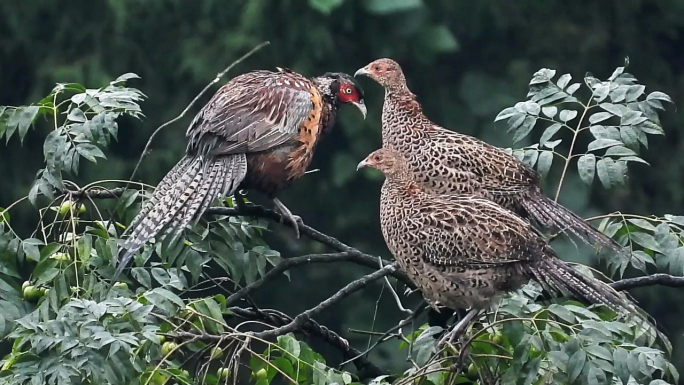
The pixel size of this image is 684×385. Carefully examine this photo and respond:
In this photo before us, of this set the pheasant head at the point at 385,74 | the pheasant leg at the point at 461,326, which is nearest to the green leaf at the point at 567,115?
the pheasant leg at the point at 461,326

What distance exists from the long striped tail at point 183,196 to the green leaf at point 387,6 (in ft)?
22.0

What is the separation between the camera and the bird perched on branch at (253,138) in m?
4.13

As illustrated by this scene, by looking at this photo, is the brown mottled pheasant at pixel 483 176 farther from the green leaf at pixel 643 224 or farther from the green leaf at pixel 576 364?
the green leaf at pixel 576 364

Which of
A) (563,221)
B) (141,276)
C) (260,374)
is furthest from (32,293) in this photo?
(563,221)

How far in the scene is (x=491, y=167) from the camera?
177 inches

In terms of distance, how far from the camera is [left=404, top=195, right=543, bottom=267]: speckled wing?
379 centimetres

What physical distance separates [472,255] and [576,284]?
0.35 metres

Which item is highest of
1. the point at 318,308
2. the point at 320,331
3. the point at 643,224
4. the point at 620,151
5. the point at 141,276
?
the point at 620,151

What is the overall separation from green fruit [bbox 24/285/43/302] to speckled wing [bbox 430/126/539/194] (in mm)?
1577

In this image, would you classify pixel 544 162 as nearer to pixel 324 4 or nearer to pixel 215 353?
pixel 215 353

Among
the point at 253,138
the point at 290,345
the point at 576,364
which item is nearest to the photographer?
the point at 576,364

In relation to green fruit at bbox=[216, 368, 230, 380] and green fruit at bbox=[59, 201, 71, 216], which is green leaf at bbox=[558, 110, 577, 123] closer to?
green fruit at bbox=[216, 368, 230, 380]

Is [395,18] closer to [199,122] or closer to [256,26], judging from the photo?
[256,26]

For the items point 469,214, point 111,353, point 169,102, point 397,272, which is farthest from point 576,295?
point 169,102
